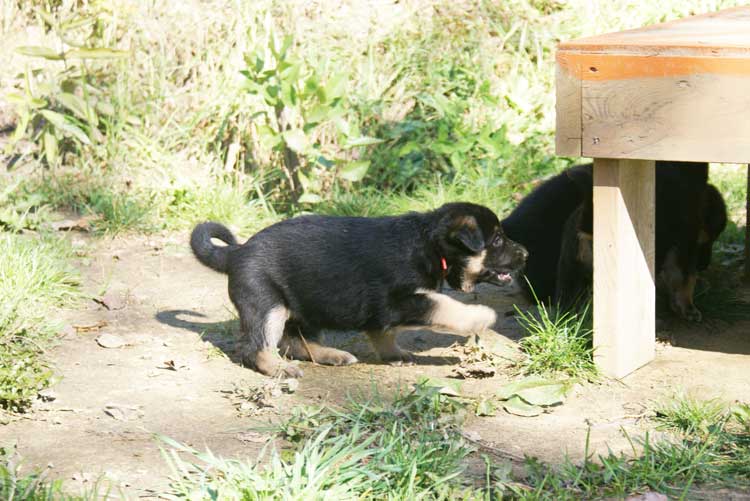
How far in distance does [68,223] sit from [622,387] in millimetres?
4407


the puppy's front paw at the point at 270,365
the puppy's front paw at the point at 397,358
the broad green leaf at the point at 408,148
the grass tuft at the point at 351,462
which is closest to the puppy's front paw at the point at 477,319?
the puppy's front paw at the point at 397,358

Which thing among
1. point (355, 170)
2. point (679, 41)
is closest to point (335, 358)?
point (679, 41)

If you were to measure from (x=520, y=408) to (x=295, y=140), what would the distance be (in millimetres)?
3623

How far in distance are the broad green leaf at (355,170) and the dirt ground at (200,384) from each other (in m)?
1.43

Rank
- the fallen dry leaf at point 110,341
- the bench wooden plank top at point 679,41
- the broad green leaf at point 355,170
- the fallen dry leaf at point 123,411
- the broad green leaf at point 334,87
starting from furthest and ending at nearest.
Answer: the broad green leaf at point 355,170, the broad green leaf at point 334,87, the fallen dry leaf at point 110,341, the fallen dry leaf at point 123,411, the bench wooden plank top at point 679,41

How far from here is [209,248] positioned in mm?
5273

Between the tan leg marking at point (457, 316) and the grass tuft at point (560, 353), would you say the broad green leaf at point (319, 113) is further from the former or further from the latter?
the grass tuft at point (560, 353)

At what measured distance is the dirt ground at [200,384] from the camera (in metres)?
4.01

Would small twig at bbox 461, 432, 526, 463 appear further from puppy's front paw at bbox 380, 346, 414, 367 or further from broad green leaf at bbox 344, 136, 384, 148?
broad green leaf at bbox 344, 136, 384, 148

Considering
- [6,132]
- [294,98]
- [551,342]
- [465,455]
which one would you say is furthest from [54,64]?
[465,455]

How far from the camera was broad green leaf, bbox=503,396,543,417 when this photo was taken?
14.5 feet

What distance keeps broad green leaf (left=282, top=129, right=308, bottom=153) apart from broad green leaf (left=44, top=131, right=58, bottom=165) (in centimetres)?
187

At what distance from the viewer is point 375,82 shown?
8.55m

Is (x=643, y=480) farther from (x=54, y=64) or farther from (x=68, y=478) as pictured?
(x=54, y=64)
